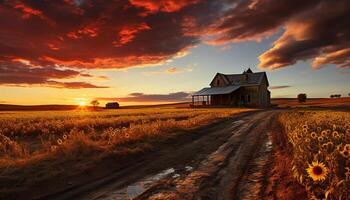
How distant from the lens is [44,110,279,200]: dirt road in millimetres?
6324

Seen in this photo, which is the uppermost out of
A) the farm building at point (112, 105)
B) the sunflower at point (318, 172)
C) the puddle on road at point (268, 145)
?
the farm building at point (112, 105)

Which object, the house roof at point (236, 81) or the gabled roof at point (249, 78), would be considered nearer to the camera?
the house roof at point (236, 81)

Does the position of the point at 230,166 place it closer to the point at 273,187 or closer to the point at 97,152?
the point at 273,187

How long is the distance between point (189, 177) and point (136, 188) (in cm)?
156

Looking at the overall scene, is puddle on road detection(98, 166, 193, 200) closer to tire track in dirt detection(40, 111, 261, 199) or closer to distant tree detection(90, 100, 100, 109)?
tire track in dirt detection(40, 111, 261, 199)

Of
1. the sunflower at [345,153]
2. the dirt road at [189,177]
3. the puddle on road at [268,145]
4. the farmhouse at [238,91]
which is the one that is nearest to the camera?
the sunflower at [345,153]

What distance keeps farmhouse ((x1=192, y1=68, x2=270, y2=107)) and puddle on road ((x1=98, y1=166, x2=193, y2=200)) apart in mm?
57904

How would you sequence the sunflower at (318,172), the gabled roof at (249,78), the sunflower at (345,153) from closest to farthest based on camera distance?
1. the sunflower at (318,172)
2. the sunflower at (345,153)
3. the gabled roof at (249,78)

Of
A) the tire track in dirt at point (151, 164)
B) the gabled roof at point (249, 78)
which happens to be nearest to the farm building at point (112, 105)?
the gabled roof at point (249, 78)

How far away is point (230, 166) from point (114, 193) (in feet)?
12.6

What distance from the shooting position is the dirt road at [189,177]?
6324mm

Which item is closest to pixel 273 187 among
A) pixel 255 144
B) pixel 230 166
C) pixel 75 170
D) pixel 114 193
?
pixel 230 166

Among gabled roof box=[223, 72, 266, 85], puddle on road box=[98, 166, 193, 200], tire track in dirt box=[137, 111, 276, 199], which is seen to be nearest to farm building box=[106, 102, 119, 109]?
gabled roof box=[223, 72, 266, 85]

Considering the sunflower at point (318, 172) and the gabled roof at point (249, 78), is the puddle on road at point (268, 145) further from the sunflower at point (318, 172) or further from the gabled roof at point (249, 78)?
the gabled roof at point (249, 78)
